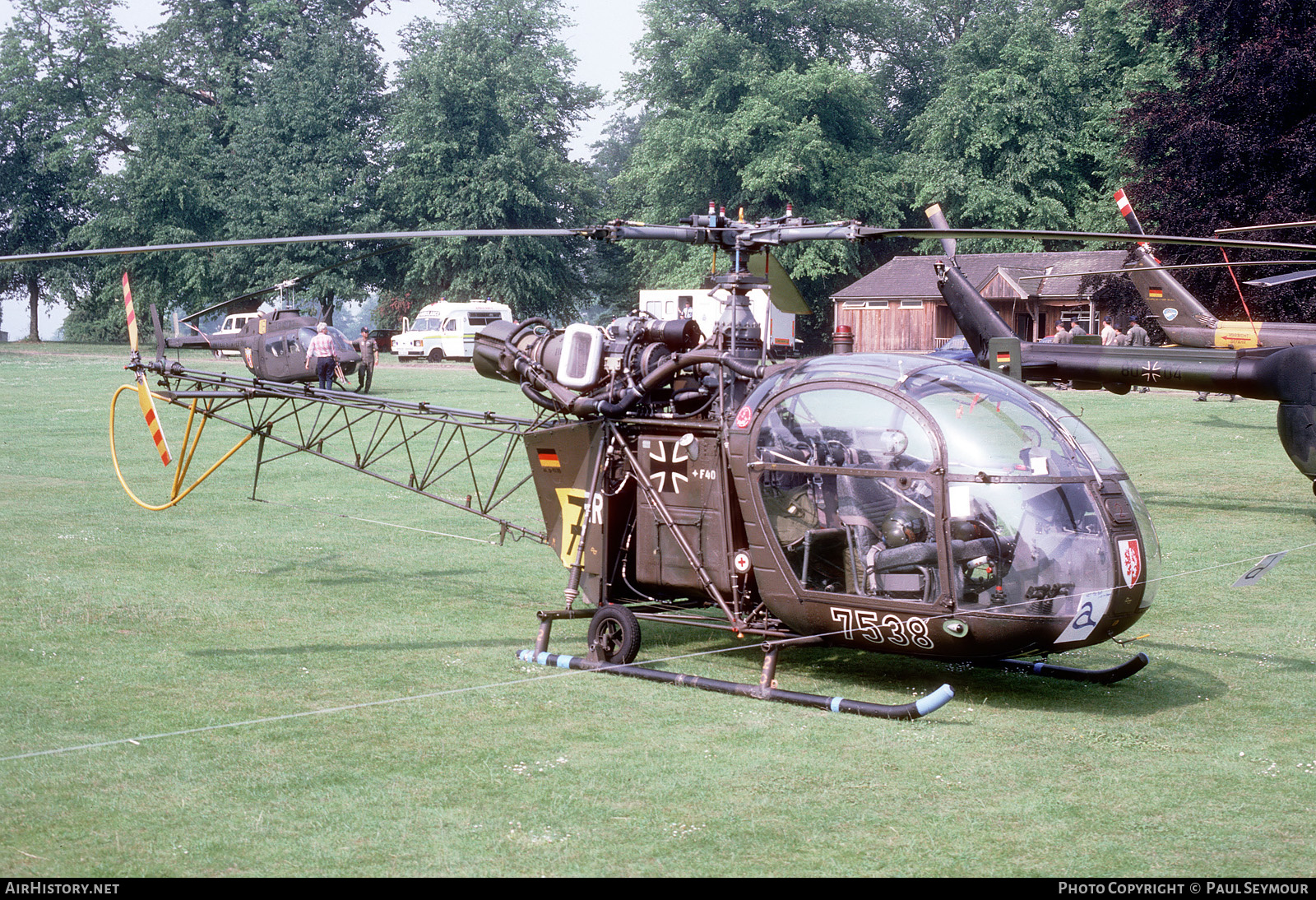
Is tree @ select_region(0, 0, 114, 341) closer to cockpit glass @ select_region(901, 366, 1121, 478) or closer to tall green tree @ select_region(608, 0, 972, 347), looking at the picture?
tall green tree @ select_region(608, 0, 972, 347)

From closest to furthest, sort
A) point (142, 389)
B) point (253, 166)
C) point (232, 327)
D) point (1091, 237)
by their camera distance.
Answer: point (1091, 237)
point (142, 389)
point (232, 327)
point (253, 166)

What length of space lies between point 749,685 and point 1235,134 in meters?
32.5

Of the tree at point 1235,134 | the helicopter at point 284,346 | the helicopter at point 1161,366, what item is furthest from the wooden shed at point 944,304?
the helicopter at point 1161,366

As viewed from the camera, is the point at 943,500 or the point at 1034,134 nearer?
the point at 943,500

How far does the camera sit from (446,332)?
51.2 metres

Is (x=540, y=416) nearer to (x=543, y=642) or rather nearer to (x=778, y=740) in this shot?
(x=543, y=642)

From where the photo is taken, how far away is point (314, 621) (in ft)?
33.3

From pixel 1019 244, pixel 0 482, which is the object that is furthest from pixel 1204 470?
pixel 1019 244

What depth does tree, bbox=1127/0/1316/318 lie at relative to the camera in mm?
32906

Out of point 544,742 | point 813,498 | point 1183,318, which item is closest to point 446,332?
point 1183,318

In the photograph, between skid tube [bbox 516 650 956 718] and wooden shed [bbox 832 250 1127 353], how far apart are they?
42.5 m

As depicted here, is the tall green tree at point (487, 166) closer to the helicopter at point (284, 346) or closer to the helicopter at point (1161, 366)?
the helicopter at point (284, 346)

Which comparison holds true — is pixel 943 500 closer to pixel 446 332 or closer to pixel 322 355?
pixel 322 355

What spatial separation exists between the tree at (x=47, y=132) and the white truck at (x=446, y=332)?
88.8 feet
